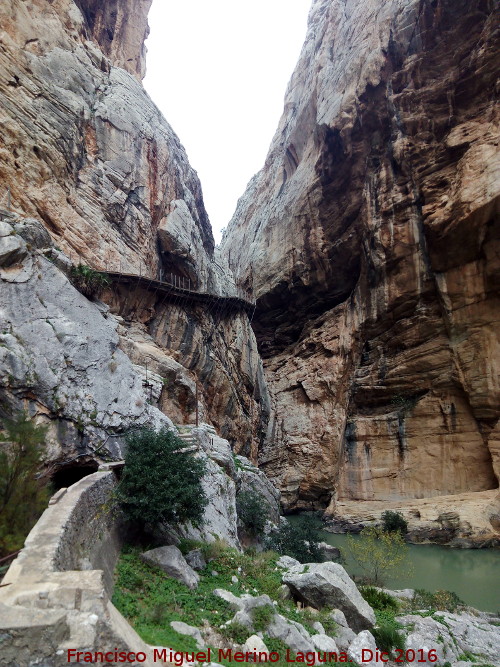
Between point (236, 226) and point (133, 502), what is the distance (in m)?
54.0

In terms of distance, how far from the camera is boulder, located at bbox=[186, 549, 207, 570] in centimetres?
962

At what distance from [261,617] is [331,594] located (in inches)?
115

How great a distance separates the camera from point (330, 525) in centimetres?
2917

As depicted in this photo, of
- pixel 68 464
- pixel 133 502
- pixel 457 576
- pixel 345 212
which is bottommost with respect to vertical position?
pixel 457 576

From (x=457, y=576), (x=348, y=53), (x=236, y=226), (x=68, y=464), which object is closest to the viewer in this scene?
(x=68, y=464)

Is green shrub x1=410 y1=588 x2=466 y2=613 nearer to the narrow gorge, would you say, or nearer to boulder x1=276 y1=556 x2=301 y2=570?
boulder x1=276 y1=556 x2=301 y2=570

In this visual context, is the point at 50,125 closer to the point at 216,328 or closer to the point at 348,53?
the point at 216,328

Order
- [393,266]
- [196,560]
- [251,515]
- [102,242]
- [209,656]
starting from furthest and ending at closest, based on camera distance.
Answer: [393,266]
[102,242]
[251,515]
[196,560]
[209,656]

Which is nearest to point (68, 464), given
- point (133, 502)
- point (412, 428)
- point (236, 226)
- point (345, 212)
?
point (133, 502)

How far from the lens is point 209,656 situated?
5492 mm

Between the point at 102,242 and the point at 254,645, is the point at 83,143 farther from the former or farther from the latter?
the point at 254,645

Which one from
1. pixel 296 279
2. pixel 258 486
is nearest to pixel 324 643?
pixel 258 486

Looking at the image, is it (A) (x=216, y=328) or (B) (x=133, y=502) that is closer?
(B) (x=133, y=502)

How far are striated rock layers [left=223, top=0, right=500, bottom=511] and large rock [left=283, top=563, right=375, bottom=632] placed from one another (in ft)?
68.9
